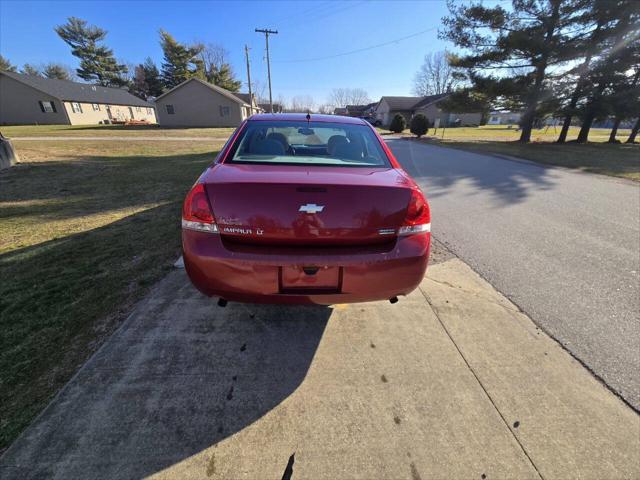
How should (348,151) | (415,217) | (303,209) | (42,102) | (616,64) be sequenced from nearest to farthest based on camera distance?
(303,209), (415,217), (348,151), (616,64), (42,102)

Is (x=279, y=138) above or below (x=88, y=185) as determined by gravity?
above

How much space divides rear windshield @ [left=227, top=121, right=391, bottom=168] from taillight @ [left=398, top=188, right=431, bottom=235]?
20.7 inches

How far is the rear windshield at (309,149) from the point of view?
243cm

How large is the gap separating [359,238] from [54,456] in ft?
6.36

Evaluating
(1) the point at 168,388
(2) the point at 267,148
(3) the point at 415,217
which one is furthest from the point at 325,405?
(2) the point at 267,148

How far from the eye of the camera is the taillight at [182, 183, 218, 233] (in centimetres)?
189

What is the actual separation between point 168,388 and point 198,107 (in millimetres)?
44228

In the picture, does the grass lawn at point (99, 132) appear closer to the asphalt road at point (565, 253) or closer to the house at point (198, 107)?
the house at point (198, 107)

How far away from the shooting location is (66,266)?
3422mm

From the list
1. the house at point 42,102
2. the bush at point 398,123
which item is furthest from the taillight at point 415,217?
the house at point 42,102

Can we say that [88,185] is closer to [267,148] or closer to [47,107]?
[267,148]

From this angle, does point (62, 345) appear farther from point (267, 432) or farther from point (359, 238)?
point (359, 238)

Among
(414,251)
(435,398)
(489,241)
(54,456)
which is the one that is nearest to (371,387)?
(435,398)

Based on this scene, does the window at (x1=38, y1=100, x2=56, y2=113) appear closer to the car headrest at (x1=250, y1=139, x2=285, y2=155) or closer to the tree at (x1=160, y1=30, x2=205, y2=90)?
the tree at (x1=160, y1=30, x2=205, y2=90)
